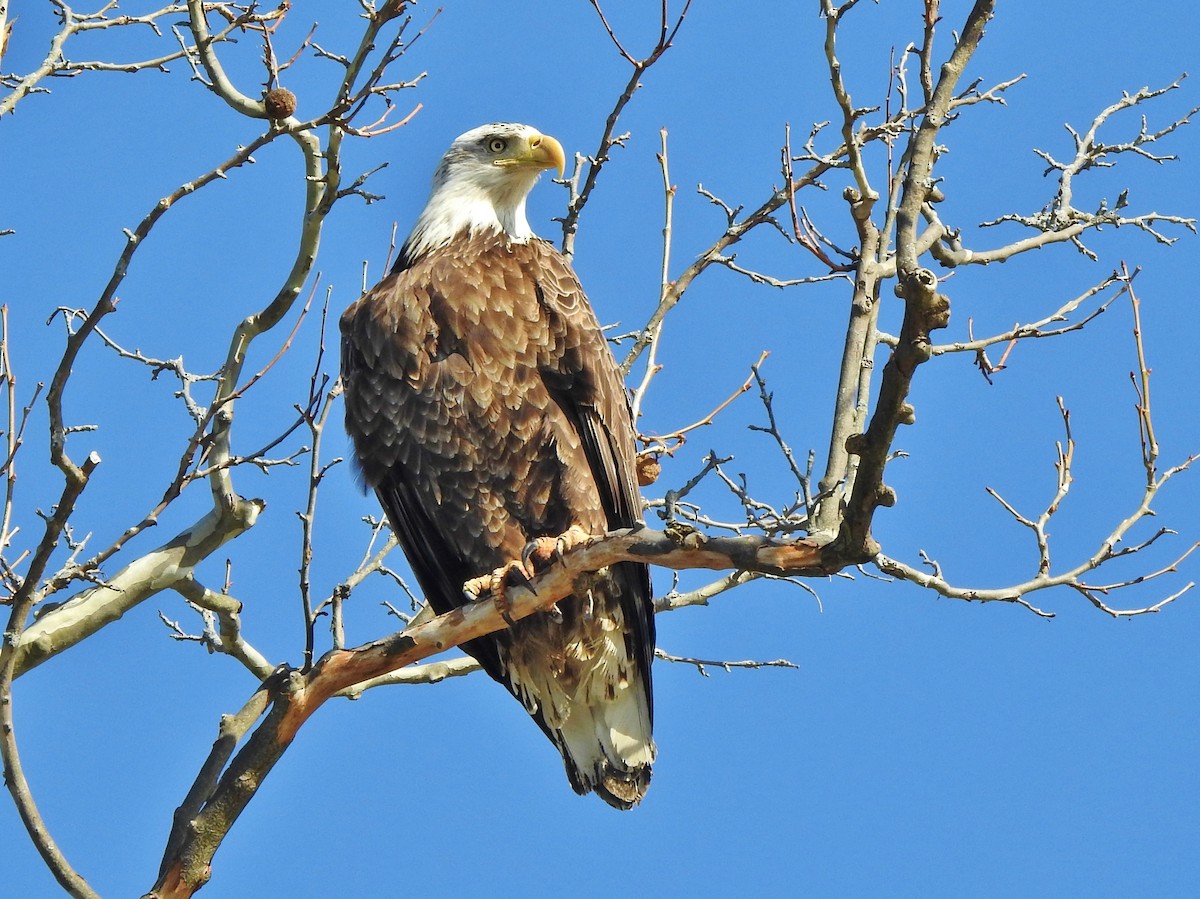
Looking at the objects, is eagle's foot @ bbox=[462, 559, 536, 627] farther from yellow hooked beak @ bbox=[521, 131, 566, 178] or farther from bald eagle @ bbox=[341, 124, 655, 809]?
yellow hooked beak @ bbox=[521, 131, 566, 178]

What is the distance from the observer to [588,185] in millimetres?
5406

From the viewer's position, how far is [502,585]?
4.82 m

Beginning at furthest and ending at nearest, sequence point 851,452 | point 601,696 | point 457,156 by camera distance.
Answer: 1. point 457,156
2. point 601,696
3. point 851,452

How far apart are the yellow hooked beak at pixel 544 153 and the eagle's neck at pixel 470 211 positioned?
91 mm

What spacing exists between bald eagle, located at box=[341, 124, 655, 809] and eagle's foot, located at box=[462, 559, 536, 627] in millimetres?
391

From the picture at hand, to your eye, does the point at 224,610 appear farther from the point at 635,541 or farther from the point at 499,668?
the point at 635,541

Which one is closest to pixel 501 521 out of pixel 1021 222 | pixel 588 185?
pixel 588 185

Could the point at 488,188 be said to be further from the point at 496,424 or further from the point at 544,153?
the point at 496,424

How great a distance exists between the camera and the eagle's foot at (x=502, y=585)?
474cm

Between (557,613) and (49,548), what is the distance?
7.16ft

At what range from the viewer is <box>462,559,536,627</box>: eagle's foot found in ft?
15.5

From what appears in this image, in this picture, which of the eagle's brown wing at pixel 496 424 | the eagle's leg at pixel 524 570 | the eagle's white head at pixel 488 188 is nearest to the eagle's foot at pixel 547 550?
the eagle's leg at pixel 524 570

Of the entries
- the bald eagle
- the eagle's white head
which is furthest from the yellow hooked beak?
the bald eagle

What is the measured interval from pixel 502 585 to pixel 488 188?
2.00 metres
